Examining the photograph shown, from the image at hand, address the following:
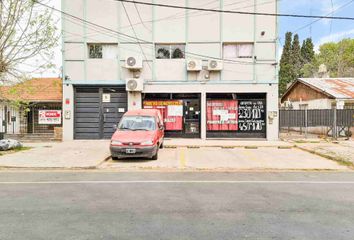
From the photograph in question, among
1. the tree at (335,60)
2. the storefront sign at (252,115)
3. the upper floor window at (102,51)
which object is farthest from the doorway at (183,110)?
the tree at (335,60)

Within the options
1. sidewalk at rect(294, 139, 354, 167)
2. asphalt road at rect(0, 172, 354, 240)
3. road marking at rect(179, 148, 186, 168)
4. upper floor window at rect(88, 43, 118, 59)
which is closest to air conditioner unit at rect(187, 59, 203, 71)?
upper floor window at rect(88, 43, 118, 59)

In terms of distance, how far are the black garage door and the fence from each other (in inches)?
417

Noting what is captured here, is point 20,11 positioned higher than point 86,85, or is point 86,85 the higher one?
point 20,11

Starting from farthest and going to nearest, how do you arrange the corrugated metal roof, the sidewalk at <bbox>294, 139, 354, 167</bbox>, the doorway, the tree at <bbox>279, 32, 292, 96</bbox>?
the tree at <bbox>279, 32, 292, 96</bbox> → the corrugated metal roof → the doorway → the sidewalk at <bbox>294, 139, 354, 167</bbox>

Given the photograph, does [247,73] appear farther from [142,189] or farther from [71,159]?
[142,189]

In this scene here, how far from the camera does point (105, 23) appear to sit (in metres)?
20.8

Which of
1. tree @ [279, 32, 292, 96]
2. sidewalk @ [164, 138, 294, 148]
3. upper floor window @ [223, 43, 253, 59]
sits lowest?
sidewalk @ [164, 138, 294, 148]

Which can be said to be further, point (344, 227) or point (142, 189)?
point (142, 189)

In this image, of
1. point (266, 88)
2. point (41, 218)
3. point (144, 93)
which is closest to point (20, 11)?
point (144, 93)

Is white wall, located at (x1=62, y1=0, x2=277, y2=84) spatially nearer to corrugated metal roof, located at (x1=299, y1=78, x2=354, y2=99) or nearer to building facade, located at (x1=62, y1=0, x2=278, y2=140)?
building facade, located at (x1=62, y1=0, x2=278, y2=140)

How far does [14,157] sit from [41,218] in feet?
30.1

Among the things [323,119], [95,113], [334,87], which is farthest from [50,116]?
[334,87]

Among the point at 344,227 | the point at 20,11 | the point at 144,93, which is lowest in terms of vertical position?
the point at 344,227

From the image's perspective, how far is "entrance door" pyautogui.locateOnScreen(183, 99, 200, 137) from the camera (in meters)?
21.2
